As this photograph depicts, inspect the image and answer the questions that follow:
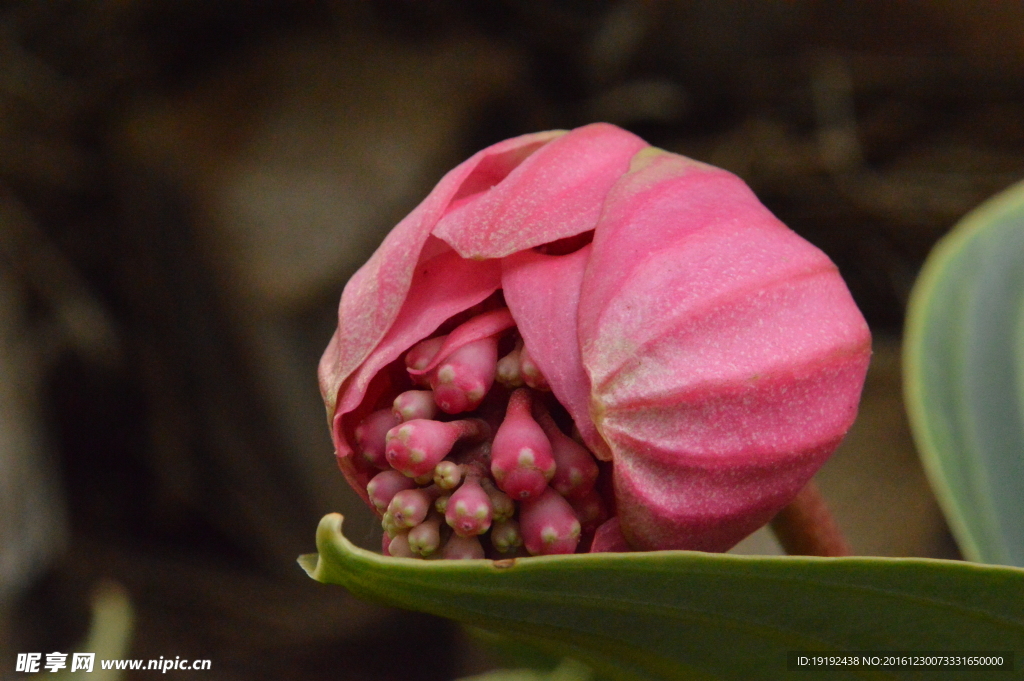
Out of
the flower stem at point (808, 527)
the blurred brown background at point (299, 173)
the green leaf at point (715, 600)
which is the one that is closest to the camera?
the green leaf at point (715, 600)

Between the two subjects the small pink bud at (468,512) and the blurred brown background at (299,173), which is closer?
the small pink bud at (468,512)

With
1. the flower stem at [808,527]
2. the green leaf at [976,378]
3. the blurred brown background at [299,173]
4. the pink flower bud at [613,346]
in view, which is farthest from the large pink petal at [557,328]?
the blurred brown background at [299,173]

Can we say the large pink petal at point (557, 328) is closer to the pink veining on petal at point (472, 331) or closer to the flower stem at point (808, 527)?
the pink veining on petal at point (472, 331)

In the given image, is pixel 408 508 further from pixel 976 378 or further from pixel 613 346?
pixel 976 378

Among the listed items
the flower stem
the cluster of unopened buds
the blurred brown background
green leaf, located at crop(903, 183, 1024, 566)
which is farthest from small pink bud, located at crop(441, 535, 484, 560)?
the blurred brown background

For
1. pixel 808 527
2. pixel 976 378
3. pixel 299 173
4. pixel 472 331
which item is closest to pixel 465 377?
pixel 472 331

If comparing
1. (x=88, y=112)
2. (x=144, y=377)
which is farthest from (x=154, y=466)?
(x=88, y=112)

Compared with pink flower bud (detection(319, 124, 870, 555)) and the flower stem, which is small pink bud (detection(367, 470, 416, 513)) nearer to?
pink flower bud (detection(319, 124, 870, 555))
